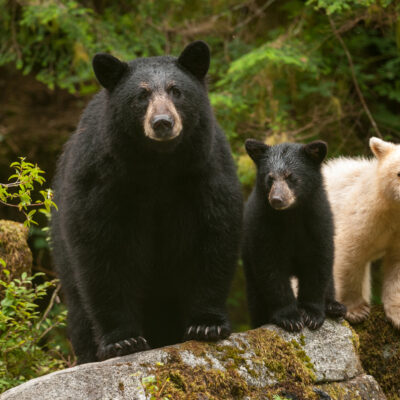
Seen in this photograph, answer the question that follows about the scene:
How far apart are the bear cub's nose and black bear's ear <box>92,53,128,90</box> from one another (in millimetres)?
608

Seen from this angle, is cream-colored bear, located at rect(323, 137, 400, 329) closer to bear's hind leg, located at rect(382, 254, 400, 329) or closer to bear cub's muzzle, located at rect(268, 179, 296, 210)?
bear's hind leg, located at rect(382, 254, 400, 329)

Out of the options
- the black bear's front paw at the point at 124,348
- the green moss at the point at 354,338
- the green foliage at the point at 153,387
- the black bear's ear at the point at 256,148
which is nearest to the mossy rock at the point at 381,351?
the green moss at the point at 354,338

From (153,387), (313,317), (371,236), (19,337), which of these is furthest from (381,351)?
(19,337)

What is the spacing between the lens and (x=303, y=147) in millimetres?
4891

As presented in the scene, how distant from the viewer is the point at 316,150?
4.85 metres

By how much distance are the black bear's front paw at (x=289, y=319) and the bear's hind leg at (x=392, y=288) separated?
98 centimetres

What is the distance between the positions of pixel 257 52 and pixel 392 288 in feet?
11.8

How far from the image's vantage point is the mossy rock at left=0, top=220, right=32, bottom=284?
5.58 metres

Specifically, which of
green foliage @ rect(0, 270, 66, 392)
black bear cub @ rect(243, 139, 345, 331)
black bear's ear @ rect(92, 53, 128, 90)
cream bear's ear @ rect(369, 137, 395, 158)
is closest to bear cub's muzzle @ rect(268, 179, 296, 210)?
black bear cub @ rect(243, 139, 345, 331)

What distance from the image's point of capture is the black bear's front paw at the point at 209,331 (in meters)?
4.27

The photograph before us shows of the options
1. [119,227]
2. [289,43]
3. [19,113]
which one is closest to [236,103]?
[289,43]

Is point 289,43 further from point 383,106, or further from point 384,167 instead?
point 384,167

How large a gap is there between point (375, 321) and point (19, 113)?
28.1ft

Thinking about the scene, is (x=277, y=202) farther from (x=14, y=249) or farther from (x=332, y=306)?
(x=14, y=249)
